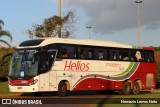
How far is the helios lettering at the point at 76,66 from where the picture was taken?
29.5m

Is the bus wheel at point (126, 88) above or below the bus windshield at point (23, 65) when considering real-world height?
below

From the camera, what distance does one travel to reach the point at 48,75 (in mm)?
28391

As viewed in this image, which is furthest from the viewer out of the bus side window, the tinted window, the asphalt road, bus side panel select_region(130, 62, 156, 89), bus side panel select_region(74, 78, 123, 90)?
bus side panel select_region(130, 62, 156, 89)

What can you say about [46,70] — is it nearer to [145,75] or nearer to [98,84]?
[98,84]

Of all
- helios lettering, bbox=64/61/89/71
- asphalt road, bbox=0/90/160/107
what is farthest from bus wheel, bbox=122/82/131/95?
helios lettering, bbox=64/61/89/71

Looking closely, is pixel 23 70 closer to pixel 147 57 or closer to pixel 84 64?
pixel 84 64

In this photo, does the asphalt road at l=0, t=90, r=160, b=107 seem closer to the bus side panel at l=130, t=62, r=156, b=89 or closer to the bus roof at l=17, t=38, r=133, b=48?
the bus side panel at l=130, t=62, r=156, b=89

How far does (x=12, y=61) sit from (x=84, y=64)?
4.99 metres

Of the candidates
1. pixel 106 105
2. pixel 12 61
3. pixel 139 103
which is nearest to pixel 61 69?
pixel 12 61

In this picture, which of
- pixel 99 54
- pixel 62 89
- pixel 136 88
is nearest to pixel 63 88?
pixel 62 89

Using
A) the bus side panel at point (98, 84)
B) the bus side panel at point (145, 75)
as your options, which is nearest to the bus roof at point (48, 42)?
the bus side panel at point (98, 84)

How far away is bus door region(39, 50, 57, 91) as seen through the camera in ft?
92.1

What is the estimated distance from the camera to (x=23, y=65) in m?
28.3

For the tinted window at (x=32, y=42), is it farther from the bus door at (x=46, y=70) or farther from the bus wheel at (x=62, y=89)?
the bus wheel at (x=62, y=89)
